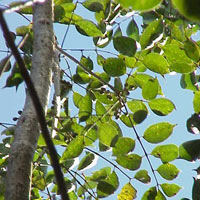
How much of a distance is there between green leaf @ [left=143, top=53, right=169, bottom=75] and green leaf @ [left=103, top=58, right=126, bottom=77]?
8cm

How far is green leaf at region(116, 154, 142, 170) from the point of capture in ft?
4.61

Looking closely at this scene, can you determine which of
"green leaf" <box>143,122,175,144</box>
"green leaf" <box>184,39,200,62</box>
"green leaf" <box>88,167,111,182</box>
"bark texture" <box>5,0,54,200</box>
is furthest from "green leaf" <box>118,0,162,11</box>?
"green leaf" <box>88,167,111,182</box>

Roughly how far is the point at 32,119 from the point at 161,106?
0.64 meters

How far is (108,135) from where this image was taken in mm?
1351

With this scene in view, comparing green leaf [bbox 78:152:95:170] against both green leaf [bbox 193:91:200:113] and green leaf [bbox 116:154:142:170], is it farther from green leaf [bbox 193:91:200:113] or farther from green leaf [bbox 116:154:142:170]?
green leaf [bbox 193:91:200:113]

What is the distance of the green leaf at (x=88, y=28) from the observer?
1.53m

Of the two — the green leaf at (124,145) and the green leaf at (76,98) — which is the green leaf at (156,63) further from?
the green leaf at (76,98)

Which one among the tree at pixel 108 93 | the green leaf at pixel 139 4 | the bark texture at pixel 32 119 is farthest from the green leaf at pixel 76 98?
the green leaf at pixel 139 4

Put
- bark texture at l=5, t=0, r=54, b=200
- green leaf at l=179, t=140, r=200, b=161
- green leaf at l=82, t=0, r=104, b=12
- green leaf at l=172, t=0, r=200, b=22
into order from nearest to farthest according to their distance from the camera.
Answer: green leaf at l=172, t=0, r=200, b=22
bark texture at l=5, t=0, r=54, b=200
green leaf at l=179, t=140, r=200, b=161
green leaf at l=82, t=0, r=104, b=12

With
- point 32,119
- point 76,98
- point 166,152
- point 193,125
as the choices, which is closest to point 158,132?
point 166,152

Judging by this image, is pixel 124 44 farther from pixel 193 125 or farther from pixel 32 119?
pixel 32 119

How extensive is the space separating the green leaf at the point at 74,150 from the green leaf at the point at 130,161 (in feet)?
0.52

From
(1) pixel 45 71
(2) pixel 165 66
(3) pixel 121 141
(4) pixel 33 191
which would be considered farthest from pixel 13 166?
(4) pixel 33 191

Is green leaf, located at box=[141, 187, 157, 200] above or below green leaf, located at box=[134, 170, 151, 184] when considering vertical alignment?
below
